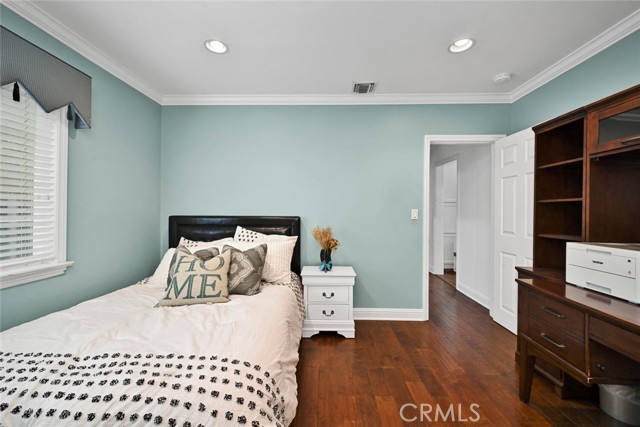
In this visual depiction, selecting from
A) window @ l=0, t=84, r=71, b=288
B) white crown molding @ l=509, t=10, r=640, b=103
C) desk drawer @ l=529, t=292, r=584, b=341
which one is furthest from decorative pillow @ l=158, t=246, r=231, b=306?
white crown molding @ l=509, t=10, r=640, b=103

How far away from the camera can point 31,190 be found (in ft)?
5.65

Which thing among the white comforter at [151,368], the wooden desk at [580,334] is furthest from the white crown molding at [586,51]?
the white comforter at [151,368]

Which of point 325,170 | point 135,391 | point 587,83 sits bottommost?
point 135,391

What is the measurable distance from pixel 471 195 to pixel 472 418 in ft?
9.78

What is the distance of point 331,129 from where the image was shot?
3.01 meters

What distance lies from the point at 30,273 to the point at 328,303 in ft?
7.30

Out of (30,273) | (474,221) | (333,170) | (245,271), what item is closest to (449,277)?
(474,221)

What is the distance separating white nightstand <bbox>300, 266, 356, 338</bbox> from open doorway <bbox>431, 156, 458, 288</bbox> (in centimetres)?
270

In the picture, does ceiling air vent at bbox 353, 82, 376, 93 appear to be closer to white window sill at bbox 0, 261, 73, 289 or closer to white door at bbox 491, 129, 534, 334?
white door at bbox 491, 129, 534, 334

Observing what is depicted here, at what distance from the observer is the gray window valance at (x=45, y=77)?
153 cm

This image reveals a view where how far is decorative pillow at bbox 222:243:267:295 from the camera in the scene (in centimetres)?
208

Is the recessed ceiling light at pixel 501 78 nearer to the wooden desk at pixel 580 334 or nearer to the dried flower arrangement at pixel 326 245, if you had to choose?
the wooden desk at pixel 580 334

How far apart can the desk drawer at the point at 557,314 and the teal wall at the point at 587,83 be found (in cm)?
161

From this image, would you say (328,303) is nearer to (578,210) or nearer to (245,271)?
(245,271)
